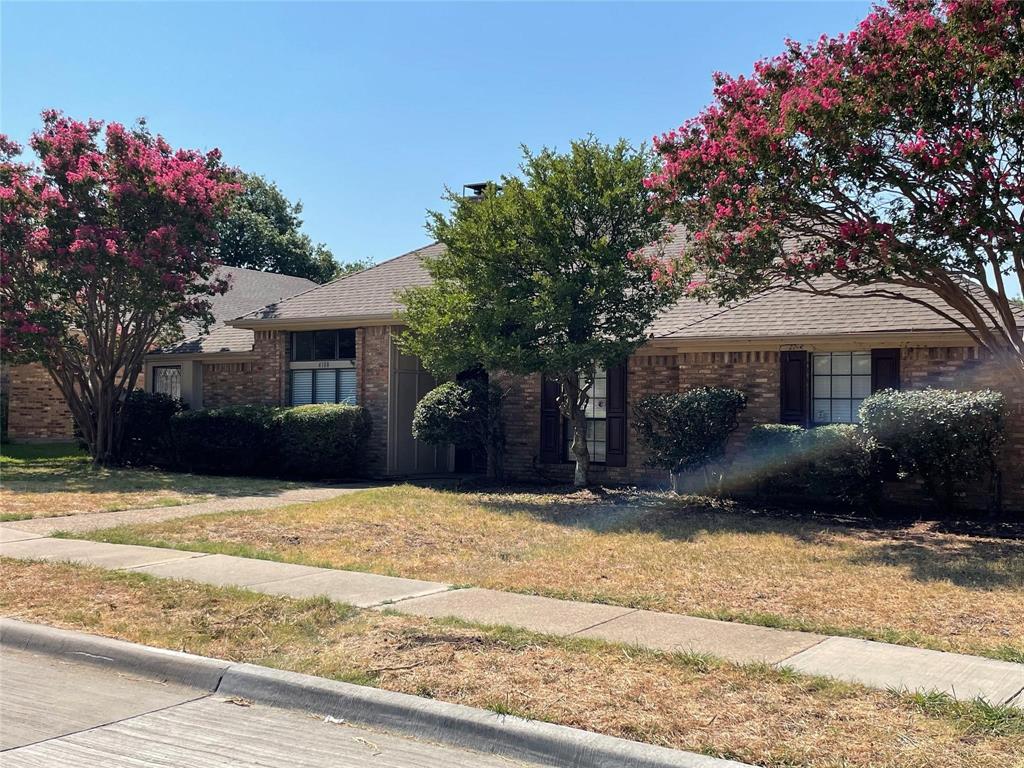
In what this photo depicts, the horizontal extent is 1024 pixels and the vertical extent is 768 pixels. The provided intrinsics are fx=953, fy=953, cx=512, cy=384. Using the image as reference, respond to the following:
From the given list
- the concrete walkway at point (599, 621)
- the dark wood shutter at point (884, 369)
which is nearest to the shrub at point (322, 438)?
the concrete walkway at point (599, 621)

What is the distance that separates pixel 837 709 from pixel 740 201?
7598 millimetres

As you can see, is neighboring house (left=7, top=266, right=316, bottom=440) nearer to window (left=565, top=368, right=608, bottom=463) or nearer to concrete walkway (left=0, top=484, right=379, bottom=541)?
concrete walkway (left=0, top=484, right=379, bottom=541)

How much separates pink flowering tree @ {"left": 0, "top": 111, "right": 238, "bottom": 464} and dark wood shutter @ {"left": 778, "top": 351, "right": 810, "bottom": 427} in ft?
39.1

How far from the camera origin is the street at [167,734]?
4711mm

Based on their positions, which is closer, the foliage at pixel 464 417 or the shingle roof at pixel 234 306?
the foliage at pixel 464 417

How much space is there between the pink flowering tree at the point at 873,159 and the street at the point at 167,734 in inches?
322

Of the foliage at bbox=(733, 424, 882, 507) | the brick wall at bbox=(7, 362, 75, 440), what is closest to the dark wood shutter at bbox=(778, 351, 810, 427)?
the foliage at bbox=(733, 424, 882, 507)

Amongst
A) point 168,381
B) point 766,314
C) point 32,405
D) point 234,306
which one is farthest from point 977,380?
point 32,405

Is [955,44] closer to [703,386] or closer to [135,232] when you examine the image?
[703,386]

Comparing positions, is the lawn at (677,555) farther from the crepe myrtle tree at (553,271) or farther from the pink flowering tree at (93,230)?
the pink flowering tree at (93,230)

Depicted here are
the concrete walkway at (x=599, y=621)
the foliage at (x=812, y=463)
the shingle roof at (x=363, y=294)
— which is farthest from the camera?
the shingle roof at (x=363, y=294)

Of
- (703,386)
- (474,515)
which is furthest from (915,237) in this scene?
(474,515)

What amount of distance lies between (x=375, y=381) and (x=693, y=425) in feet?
24.0

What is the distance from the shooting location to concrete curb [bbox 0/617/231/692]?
600 cm
